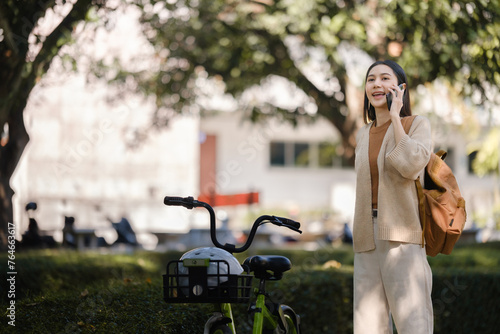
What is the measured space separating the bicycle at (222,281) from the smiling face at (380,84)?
825mm

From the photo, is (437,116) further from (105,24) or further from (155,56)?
(105,24)

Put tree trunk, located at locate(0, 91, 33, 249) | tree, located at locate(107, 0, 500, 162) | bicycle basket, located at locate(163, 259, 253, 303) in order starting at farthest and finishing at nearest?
tree, located at locate(107, 0, 500, 162), tree trunk, located at locate(0, 91, 33, 249), bicycle basket, located at locate(163, 259, 253, 303)

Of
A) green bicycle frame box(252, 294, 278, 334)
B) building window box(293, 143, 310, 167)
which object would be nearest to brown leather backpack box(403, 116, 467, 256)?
green bicycle frame box(252, 294, 278, 334)

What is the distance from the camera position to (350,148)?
13.3m

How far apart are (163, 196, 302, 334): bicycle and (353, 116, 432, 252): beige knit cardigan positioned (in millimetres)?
390

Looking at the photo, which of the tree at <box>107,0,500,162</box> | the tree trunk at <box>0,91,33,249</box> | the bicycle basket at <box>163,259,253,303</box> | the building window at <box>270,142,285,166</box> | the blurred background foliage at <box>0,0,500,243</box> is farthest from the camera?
the building window at <box>270,142,285,166</box>

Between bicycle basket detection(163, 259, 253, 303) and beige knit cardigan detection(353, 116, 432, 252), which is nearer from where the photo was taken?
bicycle basket detection(163, 259, 253, 303)

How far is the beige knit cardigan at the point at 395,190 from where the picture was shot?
12.8ft

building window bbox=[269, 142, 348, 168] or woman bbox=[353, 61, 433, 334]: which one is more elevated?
building window bbox=[269, 142, 348, 168]

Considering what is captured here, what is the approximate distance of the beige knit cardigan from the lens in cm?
391

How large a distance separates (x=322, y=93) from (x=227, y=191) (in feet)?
58.8

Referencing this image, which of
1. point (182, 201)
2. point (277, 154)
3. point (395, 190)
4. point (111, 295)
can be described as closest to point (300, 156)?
point (277, 154)

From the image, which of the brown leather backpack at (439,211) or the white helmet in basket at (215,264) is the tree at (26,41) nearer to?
the white helmet in basket at (215,264)

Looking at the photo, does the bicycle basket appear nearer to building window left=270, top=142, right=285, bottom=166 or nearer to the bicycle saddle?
the bicycle saddle
